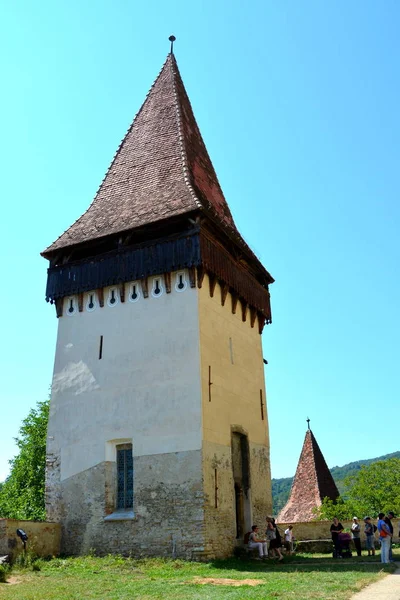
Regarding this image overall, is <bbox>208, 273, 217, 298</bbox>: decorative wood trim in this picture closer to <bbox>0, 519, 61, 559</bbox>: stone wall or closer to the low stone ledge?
<bbox>0, 519, 61, 559</bbox>: stone wall

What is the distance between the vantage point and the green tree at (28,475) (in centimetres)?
3419

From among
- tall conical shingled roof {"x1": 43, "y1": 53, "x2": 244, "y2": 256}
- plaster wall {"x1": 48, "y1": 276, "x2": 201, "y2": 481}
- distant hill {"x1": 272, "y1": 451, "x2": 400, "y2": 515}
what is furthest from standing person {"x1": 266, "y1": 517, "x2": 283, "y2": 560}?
distant hill {"x1": 272, "y1": 451, "x2": 400, "y2": 515}

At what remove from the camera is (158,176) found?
69.0 feet

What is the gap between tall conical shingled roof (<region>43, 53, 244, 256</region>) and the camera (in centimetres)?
1942

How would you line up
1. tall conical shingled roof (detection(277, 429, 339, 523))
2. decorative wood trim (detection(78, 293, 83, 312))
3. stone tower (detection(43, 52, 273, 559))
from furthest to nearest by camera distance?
tall conical shingled roof (detection(277, 429, 339, 523)) < decorative wood trim (detection(78, 293, 83, 312)) < stone tower (detection(43, 52, 273, 559))

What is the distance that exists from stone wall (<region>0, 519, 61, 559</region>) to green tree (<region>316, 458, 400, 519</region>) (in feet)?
62.0

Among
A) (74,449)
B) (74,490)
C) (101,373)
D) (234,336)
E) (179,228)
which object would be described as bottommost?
(74,490)

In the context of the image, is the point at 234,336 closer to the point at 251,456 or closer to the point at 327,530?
the point at 251,456

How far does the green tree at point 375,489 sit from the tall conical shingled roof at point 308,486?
188cm

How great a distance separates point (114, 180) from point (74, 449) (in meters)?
9.82

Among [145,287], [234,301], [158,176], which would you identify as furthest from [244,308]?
[158,176]

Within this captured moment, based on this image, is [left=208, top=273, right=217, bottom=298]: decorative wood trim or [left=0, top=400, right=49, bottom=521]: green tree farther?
[left=0, top=400, right=49, bottom=521]: green tree

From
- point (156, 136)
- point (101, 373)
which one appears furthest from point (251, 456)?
point (156, 136)

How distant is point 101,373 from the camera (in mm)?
18547
